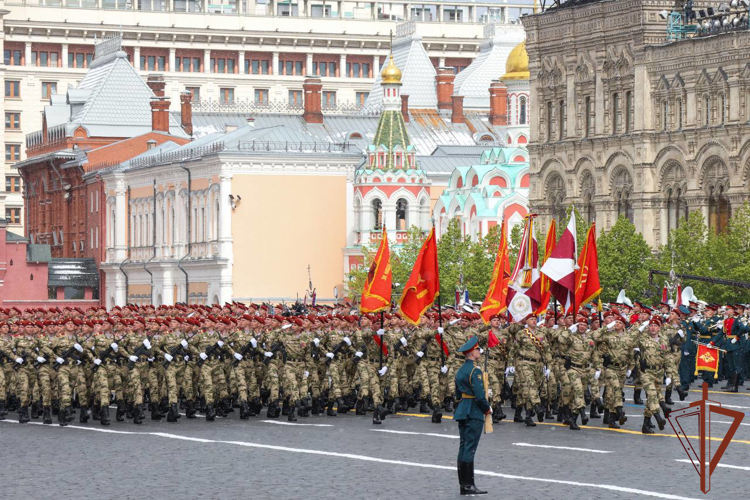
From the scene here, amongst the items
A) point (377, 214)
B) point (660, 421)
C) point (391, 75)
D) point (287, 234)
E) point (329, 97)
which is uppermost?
point (329, 97)

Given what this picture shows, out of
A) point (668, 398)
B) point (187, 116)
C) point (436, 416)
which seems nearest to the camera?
point (436, 416)

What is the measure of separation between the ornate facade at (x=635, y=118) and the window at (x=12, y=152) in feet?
204

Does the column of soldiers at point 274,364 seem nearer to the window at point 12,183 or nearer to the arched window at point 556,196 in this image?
the arched window at point 556,196

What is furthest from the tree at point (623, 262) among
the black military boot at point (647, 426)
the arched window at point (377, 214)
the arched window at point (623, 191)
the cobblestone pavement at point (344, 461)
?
the black military boot at point (647, 426)

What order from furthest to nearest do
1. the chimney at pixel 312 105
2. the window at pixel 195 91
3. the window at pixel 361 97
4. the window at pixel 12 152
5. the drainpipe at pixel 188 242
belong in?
the window at pixel 361 97 → the window at pixel 195 91 → the window at pixel 12 152 → the chimney at pixel 312 105 → the drainpipe at pixel 188 242

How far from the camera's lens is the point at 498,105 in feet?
325

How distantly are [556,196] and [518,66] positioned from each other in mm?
20549

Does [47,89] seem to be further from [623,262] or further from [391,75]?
[623,262]

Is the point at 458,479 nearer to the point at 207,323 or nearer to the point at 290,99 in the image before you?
the point at 207,323

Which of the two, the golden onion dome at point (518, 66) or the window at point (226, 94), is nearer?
the golden onion dome at point (518, 66)

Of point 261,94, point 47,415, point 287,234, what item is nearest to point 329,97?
point 261,94

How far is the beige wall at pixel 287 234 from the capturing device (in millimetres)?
78062

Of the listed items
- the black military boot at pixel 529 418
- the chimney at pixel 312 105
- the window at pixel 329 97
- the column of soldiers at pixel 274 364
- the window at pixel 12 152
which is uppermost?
the window at pixel 329 97

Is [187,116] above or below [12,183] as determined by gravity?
above
